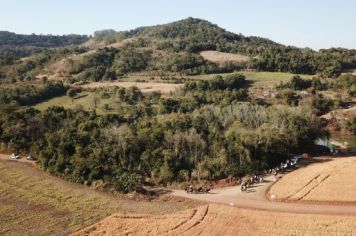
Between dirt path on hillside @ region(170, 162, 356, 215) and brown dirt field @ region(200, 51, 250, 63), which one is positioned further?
brown dirt field @ region(200, 51, 250, 63)

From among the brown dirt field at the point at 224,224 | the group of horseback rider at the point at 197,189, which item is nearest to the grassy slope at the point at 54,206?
the brown dirt field at the point at 224,224

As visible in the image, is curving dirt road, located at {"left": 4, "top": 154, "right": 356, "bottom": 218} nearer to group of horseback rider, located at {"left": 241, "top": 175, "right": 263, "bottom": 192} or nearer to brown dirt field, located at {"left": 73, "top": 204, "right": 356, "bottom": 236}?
group of horseback rider, located at {"left": 241, "top": 175, "right": 263, "bottom": 192}

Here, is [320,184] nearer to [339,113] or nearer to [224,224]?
[224,224]

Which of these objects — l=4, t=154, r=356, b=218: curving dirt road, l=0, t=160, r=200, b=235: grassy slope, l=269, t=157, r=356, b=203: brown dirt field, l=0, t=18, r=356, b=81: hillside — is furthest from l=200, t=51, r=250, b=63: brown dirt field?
l=0, t=160, r=200, b=235: grassy slope

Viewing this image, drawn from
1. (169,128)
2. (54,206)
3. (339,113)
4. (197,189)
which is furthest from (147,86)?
(54,206)

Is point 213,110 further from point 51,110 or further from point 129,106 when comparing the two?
point 51,110

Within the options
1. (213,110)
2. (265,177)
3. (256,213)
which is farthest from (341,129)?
(256,213)
